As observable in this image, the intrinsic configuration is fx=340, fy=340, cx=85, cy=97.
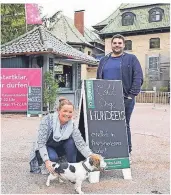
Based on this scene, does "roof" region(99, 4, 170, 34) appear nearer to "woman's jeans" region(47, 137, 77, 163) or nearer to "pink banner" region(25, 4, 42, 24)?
"pink banner" region(25, 4, 42, 24)

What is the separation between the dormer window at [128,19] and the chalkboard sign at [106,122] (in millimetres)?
27557

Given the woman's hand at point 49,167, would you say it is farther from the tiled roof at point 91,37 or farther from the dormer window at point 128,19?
the tiled roof at point 91,37

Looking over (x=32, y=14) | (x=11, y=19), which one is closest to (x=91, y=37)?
(x=11, y=19)

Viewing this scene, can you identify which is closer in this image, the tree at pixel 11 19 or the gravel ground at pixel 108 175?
the gravel ground at pixel 108 175

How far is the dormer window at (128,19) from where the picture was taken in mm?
31141

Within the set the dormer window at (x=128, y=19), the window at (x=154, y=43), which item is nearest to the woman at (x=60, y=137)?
the window at (x=154, y=43)

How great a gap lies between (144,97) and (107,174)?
2059cm

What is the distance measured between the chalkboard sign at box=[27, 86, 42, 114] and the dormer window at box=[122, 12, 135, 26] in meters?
20.5

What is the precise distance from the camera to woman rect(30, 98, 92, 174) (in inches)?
161

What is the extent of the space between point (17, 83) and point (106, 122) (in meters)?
8.62

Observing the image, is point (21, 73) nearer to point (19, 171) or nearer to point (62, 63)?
point (62, 63)

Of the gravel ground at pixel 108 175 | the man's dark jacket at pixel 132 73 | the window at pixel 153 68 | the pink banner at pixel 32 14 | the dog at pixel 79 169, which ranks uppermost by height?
the pink banner at pixel 32 14

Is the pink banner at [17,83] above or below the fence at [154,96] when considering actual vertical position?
above

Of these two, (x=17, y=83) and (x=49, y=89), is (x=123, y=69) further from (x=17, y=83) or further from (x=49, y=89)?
(x=49, y=89)
